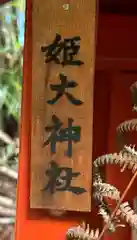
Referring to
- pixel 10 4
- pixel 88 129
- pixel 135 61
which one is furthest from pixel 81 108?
pixel 10 4

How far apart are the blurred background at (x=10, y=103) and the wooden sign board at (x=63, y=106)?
6 cm

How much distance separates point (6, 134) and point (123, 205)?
494mm

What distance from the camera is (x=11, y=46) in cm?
147

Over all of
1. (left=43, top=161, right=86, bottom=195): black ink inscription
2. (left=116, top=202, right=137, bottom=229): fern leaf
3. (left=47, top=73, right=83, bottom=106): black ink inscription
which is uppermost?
(left=47, top=73, right=83, bottom=106): black ink inscription

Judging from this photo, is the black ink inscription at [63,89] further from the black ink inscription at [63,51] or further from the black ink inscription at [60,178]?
the black ink inscription at [60,178]

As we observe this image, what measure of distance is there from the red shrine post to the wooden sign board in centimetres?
6

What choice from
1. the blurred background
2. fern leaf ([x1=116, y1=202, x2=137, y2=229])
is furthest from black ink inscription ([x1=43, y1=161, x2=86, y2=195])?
fern leaf ([x1=116, y1=202, x2=137, y2=229])

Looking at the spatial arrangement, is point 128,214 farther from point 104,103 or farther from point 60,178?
point 104,103

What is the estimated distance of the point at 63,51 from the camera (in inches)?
55.7

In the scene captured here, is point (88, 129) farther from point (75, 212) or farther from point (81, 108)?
point (75, 212)

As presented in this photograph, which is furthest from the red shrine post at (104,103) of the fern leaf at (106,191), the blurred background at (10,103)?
the fern leaf at (106,191)

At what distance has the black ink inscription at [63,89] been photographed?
140 cm

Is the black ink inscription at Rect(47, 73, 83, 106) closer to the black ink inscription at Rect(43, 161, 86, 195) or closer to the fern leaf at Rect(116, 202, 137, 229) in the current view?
the black ink inscription at Rect(43, 161, 86, 195)

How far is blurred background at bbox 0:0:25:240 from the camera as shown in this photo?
56.6 inches
